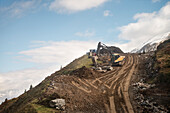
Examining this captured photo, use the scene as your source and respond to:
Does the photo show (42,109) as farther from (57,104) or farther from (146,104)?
(146,104)

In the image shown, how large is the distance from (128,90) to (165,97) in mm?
6788

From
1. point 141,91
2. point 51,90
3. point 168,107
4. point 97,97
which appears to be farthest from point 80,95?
point 168,107

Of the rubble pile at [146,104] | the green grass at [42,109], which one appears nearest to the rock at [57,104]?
the green grass at [42,109]

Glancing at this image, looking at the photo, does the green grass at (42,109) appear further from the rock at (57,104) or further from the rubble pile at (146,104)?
the rubble pile at (146,104)

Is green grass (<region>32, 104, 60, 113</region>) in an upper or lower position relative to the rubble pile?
upper

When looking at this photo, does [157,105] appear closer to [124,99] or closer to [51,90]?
[124,99]

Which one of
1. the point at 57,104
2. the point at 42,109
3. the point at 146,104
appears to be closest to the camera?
the point at 42,109

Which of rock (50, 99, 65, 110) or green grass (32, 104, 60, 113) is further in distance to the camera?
rock (50, 99, 65, 110)

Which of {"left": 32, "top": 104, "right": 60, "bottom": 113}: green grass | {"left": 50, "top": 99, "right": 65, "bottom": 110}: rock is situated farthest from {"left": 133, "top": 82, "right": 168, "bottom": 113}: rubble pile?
{"left": 32, "top": 104, "right": 60, "bottom": 113}: green grass

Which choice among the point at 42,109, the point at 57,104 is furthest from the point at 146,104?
the point at 42,109

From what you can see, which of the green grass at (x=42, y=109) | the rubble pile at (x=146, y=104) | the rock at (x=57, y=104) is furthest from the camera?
the rock at (x=57, y=104)

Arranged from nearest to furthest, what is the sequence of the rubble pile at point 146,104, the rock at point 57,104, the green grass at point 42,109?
the rubble pile at point 146,104 < the green grass at point 42,109 < the rock at point 57,104

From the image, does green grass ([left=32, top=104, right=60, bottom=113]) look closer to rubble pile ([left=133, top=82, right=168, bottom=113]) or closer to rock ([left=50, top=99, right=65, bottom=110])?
rock ([left=50, top=99, right=65, bottom=110])

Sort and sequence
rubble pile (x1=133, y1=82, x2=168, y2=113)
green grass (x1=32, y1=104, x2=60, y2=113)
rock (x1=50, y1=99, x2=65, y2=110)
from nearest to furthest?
rubble pile (x1=133, y1=82, x2=168, y2=113) → green grass (x1=32, y1=104, x2=60, y2=113) → rock (x1=50, y1=99, x2=65, y2=110)
